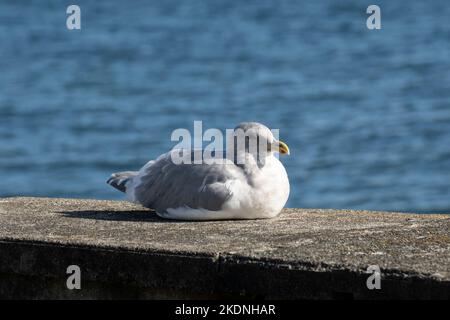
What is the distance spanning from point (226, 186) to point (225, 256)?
82 centimetres

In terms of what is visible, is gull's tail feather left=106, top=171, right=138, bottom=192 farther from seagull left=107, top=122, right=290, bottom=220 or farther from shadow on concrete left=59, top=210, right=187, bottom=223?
seagull left=107, top=122, right=290, bottom=220

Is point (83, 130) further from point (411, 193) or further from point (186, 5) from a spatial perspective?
point (186, 5)

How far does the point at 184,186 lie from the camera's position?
17.6ft

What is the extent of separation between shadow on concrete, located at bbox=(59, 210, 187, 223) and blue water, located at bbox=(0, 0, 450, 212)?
7607 mm

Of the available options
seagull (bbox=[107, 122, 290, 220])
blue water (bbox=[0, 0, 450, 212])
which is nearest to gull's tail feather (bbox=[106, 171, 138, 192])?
seagull (bbox=[107, 122, 290, 220])

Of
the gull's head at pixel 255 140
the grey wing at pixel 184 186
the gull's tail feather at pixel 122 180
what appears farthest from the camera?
the gull's tail feather at pixel 122 180

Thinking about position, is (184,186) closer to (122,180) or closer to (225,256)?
(122,180)

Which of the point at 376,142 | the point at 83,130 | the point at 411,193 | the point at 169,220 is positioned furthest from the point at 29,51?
the point at 169,220

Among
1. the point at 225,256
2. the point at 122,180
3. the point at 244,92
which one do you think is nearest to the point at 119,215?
the point at 122,180

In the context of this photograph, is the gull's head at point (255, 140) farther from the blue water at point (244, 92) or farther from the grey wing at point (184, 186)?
the blue water at point (244, 92)

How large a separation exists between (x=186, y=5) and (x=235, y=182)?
28026 mm

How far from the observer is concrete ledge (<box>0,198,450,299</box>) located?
4234 millimetres

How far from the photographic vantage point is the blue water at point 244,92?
50.4ft

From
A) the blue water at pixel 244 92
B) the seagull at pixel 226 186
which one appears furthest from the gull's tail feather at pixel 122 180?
the blue water at pixel 244 92
